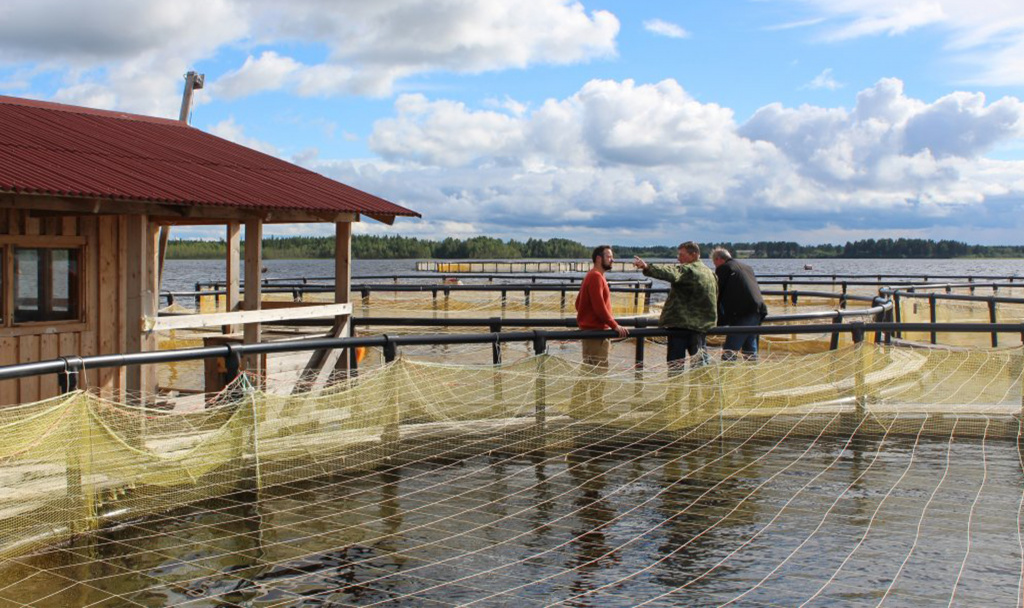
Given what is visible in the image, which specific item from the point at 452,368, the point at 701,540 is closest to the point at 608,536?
the point at 701,540

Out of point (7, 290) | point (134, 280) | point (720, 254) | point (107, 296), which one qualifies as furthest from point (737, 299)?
point (7, 290)

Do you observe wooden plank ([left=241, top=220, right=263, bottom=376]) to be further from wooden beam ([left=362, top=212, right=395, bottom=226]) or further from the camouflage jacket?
the camouflage jacket

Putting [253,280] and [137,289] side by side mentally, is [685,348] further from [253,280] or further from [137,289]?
[137,289]

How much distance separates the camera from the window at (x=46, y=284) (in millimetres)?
9984

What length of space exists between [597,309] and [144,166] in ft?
17.6

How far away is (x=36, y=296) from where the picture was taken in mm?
10109

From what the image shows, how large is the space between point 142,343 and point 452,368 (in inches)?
144

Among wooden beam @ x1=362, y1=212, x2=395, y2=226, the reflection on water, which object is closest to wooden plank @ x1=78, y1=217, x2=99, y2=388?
wooden beam @ x1=362, y1=212, x2=395, y2=226

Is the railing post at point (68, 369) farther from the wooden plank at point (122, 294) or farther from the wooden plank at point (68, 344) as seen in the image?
the wooden plank at point (122, 294)

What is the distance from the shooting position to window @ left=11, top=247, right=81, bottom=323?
9984 millimetres

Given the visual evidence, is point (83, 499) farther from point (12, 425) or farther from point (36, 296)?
point (36, 296)

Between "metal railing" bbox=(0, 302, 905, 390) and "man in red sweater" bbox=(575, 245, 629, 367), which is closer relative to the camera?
"metal railing" bbox=(0, 302, 905, 390)

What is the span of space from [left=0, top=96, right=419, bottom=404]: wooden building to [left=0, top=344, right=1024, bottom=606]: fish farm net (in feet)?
8.15

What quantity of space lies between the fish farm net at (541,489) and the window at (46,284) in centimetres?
278
